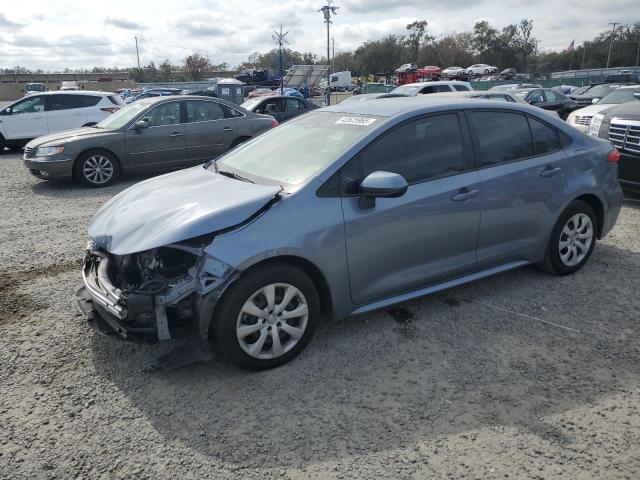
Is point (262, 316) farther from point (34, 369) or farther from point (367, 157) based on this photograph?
point (34, 369)

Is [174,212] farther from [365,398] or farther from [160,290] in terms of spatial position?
[365,398]

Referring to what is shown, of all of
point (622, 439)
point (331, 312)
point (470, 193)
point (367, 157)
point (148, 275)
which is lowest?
point (622, 439)

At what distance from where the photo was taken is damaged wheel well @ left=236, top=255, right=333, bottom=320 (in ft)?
10.5

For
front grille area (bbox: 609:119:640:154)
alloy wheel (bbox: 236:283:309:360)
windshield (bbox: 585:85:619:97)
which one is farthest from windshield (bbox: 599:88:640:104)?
alloy wheel (bbox: 236:283:309:360)

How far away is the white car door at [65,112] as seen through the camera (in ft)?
44.9

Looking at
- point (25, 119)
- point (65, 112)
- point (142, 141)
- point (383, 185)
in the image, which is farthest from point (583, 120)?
point (25, 119)

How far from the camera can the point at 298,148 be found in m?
3.93

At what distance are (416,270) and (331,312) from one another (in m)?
0.74

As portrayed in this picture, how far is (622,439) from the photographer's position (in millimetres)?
2678

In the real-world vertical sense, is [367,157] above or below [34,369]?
above

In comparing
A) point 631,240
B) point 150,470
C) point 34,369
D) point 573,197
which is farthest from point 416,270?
point 631,240

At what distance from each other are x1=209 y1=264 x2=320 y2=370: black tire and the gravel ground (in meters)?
0.12

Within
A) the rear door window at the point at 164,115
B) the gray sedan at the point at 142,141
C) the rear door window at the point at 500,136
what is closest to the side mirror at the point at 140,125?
the gray sedan at the point at 142,141

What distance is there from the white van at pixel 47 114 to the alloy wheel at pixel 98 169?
5.39 metres
